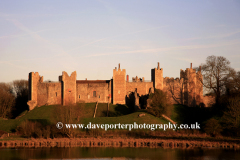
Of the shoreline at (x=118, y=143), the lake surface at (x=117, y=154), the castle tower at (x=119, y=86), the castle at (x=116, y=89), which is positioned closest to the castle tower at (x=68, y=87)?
the castle at (x=116, y=89)

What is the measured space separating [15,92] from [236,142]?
4345 centimetres

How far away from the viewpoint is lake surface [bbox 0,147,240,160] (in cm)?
2764

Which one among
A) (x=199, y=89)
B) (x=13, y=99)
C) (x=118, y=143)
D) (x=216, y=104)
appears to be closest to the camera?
(x=118, y=143)

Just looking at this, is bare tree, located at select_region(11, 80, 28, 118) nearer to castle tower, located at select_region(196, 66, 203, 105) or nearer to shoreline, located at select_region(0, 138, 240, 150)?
shoreline, located at select_region(0, 138, 240, 150)

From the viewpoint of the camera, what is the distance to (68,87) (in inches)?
2018

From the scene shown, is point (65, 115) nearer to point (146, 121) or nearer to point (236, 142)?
point (146, 121)

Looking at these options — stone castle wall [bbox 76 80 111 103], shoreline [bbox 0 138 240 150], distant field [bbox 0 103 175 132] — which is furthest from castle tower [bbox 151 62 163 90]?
shoreline [bbox 0 138 240 150]

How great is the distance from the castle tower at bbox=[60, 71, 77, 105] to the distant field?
228 centimetres

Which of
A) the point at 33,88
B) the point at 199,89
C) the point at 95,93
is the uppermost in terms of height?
the point at 33,88

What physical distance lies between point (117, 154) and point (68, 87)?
23.9m

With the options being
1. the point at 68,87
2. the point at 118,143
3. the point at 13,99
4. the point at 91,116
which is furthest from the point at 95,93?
the point at 118,143

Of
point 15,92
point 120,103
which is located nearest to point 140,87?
point 120,103

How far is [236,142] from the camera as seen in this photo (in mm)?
33156

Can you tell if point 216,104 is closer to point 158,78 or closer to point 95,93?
point 158,78
